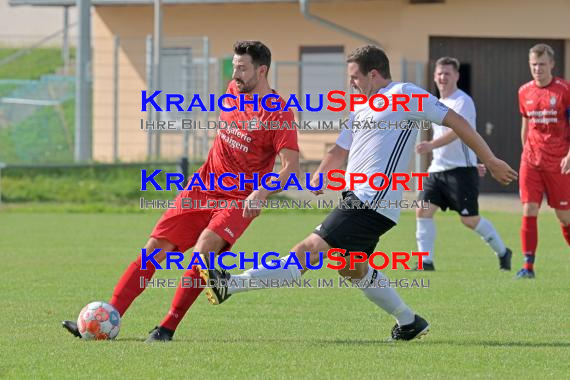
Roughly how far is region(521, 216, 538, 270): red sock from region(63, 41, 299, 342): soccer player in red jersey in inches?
187

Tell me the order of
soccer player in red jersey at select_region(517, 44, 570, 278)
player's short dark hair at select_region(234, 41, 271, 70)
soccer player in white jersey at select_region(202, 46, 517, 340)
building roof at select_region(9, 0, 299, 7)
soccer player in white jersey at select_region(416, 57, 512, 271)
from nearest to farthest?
soccer player in white jersey at select_region(202, 46, 517, 340) < player's short dark hair at select_region(234, 41, 271, 70) < soccer player in red jersey at select_region(517, 44, 570, 278) < soccer player in white jersey at select_region(416, 57, 512, 271) < building roof at select_region(9, 0, 299, 7)

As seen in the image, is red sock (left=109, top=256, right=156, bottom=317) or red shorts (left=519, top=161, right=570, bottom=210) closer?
red sock (left=109, top=256, right=156, bottom=317)

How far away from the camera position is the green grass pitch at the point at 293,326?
7406mm

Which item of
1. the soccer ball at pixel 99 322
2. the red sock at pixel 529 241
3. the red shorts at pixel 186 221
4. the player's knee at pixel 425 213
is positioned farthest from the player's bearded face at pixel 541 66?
the soccer ball at pixel 99 322

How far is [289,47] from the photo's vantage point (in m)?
27.6

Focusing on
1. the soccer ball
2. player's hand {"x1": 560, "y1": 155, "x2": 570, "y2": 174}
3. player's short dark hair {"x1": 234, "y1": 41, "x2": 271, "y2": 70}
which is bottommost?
the soccer ball

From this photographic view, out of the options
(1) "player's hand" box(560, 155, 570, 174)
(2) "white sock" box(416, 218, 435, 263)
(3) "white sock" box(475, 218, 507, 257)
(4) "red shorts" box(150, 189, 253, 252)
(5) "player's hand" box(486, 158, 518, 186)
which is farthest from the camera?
(2) "white sock" box(416, 218, 435, 263)

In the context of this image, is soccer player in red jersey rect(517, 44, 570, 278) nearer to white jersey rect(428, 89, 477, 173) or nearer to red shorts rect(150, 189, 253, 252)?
white jersey rect(428, 89, 477, 173)

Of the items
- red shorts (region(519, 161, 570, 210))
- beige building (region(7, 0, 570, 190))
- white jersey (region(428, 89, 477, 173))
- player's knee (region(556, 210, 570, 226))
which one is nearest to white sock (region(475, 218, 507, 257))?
white jersey (region(428, 89, 477, 173))

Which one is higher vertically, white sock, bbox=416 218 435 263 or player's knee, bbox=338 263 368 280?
player's knee, bbox=338 263 368 280

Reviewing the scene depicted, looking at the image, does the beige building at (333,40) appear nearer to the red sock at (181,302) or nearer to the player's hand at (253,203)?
the red sock at (181,302)

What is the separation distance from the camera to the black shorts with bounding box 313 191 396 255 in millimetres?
8164

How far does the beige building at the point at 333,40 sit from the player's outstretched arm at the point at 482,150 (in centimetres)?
1721

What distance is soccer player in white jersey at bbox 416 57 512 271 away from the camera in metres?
13.3
